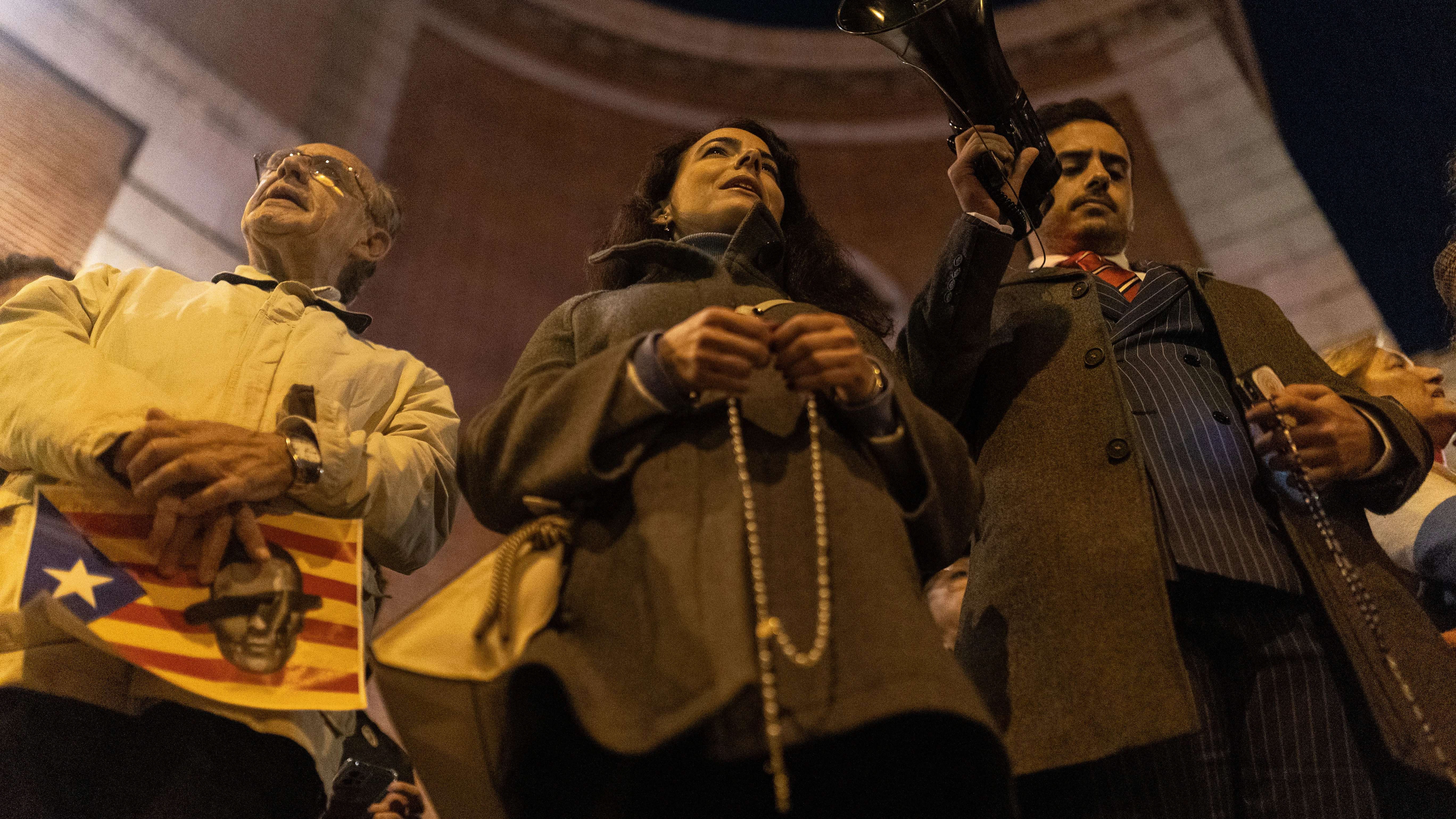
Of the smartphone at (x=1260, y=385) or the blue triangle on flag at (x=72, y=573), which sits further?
the smartphone at (x=1260, y=385)

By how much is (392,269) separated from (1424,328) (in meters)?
4.09

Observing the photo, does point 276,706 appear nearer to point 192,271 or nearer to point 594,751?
point 594,751

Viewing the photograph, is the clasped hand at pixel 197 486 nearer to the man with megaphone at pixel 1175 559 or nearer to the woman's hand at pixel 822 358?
the woman's hand at pixel 822 358

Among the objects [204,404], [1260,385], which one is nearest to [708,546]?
[204,404]

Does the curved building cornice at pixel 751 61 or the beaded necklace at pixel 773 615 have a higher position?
the curved building cornice at pixel 751 61

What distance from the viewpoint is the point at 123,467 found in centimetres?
134

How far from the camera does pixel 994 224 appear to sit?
1681 millimetres

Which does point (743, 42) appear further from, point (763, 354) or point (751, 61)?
point (763, 354)

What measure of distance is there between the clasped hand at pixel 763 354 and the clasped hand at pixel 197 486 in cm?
56

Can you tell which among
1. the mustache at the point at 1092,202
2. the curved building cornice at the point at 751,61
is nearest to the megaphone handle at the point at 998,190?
the mustache at the point at 1092,202

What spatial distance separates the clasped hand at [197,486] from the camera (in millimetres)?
1332

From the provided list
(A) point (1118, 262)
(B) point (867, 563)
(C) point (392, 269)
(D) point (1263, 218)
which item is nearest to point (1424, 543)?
(A) point (1118, 262)

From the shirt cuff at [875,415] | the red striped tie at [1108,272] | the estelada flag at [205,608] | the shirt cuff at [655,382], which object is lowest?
the estelada flag at [205,608]

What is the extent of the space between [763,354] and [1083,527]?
58cm
